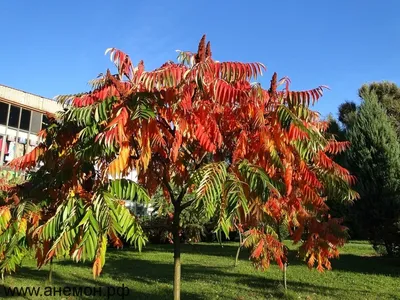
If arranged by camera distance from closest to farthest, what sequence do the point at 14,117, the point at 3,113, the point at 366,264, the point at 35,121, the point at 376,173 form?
the point at 376,173
the point at 366,264
the point at 3,113
the point at 14,117
the point at 35,121

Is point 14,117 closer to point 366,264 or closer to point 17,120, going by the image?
point 17,120

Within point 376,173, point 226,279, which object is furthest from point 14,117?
point 376,173

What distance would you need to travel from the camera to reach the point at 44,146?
4.50 metres

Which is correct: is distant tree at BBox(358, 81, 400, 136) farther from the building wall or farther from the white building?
the building wall

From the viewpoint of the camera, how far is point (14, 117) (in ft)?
85.4

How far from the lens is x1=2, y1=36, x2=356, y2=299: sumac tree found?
322cm

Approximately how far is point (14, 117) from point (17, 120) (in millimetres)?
247

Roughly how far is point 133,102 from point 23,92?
25.5m

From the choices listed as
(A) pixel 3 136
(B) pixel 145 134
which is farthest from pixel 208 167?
(A) pixel 3 136

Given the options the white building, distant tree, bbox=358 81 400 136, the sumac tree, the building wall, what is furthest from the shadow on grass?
the building wall

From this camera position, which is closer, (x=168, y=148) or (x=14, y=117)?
(x=168, y=148)

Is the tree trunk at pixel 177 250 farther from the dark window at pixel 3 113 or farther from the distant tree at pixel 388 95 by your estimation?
the distant tree at pixel 388 95

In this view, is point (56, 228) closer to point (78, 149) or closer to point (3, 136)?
point (78, 149)

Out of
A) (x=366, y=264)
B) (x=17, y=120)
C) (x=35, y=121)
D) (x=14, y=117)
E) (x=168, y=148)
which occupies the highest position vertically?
(x=35, y=121)
